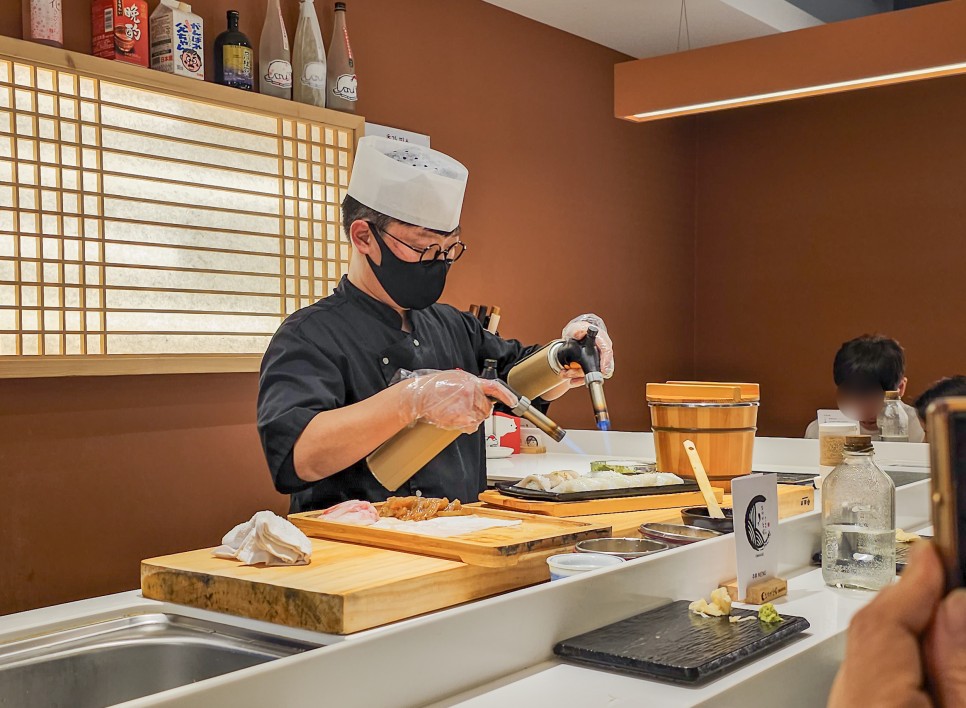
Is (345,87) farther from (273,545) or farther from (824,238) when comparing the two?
(824,238)

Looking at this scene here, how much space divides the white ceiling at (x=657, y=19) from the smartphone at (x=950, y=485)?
4346 mm

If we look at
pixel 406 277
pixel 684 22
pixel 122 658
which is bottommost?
pixel 122 658

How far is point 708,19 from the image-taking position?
475 centimetres

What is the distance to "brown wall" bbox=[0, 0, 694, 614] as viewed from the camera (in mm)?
2936

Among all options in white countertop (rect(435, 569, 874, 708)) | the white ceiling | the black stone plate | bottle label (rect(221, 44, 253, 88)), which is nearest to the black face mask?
the black stone plate

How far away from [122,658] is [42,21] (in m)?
2.12

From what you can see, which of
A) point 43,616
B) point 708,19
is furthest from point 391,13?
point 43,616

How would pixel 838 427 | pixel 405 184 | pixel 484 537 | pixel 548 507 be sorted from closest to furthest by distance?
pixel 484 537, pixel 548 507, pixel 405 184, pixel 838 427

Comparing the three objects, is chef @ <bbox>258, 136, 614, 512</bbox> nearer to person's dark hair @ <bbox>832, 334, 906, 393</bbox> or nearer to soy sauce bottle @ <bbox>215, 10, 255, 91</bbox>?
soy sauce bottle @ <bbox>215, 10, 255, 91</bbox>

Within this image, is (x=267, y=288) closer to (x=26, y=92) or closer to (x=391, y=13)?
(x=26, y=92)

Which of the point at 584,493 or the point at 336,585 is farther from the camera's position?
the point at 584,493

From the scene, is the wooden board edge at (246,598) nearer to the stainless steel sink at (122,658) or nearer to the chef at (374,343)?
the stainless steel sink at (122,658)

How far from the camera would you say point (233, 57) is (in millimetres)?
3309

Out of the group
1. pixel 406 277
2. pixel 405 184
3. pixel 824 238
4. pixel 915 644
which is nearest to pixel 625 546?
pixel 406 277
